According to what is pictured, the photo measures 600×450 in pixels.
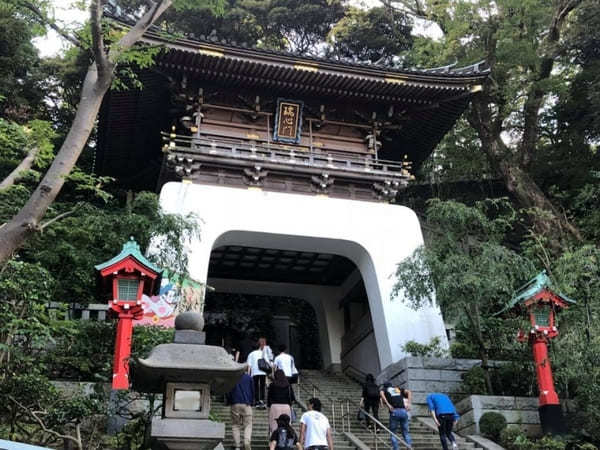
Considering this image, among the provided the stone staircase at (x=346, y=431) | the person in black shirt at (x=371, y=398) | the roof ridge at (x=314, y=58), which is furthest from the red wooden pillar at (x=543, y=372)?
the roof ridge at (x=314, y=58)

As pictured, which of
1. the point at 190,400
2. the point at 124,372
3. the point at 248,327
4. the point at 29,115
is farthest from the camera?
the point at 248,327

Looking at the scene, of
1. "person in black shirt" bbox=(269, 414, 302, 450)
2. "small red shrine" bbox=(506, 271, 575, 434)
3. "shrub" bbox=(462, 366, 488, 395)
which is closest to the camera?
"person in black shirt" bbox=(269, 414, 302, 450)

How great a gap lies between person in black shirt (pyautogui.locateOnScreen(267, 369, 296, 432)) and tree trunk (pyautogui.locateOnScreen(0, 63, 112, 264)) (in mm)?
3782

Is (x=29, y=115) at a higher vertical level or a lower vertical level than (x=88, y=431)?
higher

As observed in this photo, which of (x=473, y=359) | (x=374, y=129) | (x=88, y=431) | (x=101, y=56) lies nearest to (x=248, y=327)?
(x=374, y=129)

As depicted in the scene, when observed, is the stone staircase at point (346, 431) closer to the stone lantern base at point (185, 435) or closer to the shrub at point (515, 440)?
the shrub at point (515, 440)

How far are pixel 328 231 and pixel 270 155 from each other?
8.31 ft

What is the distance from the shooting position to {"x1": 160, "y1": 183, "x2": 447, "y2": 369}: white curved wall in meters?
14.0

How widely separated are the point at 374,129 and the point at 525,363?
788 cm

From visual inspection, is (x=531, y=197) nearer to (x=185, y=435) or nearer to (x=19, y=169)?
(x=19, y=169)

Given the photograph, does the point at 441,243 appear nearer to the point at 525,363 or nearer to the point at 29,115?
the point at 525,363

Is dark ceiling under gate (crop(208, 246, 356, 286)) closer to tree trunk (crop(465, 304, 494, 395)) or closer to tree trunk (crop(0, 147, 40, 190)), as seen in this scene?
tree trunk (crop(465, 304, 494, 395))

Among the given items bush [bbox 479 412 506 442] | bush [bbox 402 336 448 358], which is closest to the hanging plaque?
bush [bbox 402 336 448 358]

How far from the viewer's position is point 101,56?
7379 millimetres
